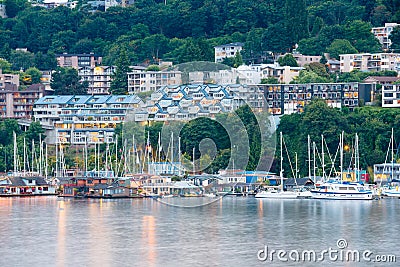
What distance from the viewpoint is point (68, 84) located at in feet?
247

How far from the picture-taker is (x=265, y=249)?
112 feet

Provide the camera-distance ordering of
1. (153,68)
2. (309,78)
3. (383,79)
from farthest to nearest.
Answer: (153,68) < (309,78) < (383,79)

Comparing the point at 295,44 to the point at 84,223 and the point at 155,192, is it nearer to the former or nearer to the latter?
the point at 155,192

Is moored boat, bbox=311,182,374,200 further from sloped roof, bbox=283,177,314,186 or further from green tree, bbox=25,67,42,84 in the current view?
green tree, bbox=25,67,42,84

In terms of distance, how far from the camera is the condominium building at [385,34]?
75625 millimetres

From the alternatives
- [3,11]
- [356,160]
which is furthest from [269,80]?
[3,11]

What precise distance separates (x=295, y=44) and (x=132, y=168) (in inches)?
1081

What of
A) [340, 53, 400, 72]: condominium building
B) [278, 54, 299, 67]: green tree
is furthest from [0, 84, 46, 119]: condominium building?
[340, 53, 400, 72]: condominium building

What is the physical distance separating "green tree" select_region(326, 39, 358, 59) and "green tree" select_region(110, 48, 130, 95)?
1135 centimetres

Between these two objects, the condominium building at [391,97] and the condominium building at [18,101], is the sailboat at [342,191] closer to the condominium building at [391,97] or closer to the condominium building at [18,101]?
the condominium building at [391,97]

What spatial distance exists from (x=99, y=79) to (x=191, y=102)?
34844 millimetres

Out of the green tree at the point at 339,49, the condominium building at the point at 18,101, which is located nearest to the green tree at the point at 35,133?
the condominium building at the point at 18,101

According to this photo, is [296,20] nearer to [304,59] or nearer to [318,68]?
[304,59]

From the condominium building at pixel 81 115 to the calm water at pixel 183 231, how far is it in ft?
54.5
